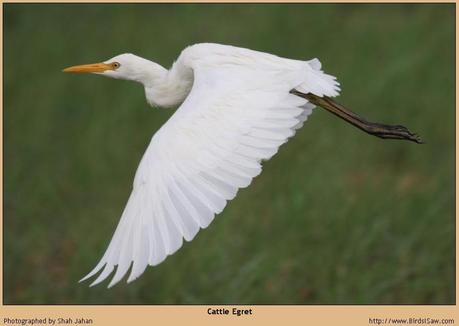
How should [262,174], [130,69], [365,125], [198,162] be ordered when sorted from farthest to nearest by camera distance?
[262,174], [130,69], [365,125], [198,162]

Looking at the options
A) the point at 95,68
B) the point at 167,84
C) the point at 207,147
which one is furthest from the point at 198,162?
the point at 95,68

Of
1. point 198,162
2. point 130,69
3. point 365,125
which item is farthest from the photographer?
point 130,69

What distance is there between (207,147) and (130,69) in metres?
1.19

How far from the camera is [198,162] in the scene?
4.09 m

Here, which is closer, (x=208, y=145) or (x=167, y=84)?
(x=208, y=145)

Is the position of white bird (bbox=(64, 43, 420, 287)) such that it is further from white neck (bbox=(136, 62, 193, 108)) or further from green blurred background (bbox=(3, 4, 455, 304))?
green blurred background (bbox=(3, 4, 455, 304))

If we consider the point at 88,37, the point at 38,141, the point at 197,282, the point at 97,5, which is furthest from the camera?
the point at 97,5

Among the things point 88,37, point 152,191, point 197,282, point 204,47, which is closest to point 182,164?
point 152,191

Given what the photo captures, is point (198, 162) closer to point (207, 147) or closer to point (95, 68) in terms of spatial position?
point (207, 147)

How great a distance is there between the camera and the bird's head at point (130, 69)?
5184 mm

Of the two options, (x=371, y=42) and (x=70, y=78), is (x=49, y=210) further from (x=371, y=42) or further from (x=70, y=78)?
(x=371, y=42)

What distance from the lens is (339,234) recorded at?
6496 mm

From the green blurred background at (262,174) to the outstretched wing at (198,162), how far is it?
1.96 m

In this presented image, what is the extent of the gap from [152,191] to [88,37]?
465 centimetres
